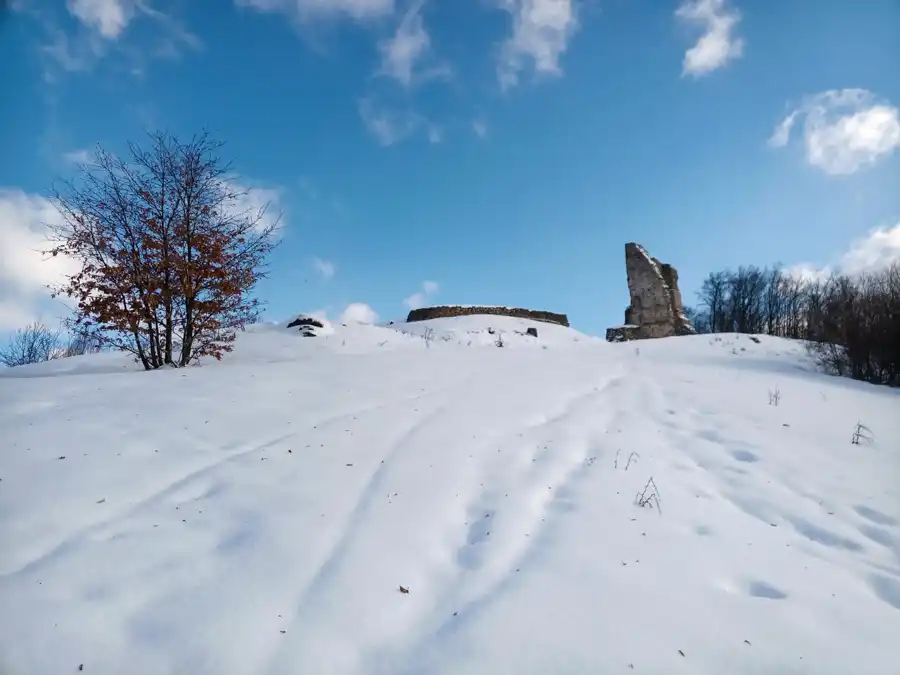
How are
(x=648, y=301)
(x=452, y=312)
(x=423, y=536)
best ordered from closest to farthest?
(x=423, y=536)
(x=648, y=301)
(x=452, y=312)

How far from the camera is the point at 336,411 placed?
→ 163 inches

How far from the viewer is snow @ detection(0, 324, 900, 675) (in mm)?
1701

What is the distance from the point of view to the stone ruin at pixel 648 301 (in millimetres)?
20938

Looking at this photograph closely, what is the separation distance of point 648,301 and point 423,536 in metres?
21.1

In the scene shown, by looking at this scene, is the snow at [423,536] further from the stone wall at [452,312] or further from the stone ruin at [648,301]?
the stone wall at [452,312]

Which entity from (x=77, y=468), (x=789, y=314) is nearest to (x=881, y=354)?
(x=77, y=468)

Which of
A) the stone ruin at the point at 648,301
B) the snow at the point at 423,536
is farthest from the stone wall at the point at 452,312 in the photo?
the snow at the point at 423,536

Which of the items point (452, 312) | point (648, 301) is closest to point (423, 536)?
point (648, 301)

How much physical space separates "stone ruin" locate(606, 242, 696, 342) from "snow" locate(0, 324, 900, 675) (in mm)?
17105

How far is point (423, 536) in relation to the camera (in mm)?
2393

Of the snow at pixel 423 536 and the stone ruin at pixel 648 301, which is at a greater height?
the stone ruin at pixel 648 301

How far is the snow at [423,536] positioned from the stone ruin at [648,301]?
56.1ft

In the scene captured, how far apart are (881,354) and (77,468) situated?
10.9m

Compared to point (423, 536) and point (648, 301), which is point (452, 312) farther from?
point (423, 536)
